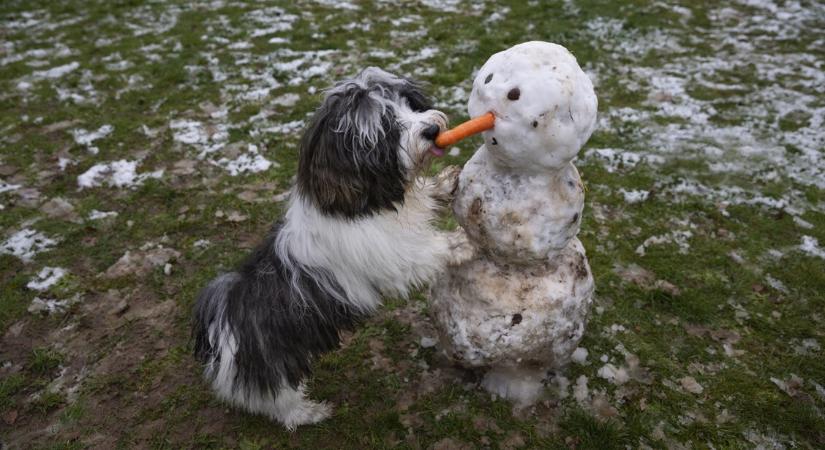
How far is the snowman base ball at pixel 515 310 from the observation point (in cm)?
270

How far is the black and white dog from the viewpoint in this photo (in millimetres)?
2541

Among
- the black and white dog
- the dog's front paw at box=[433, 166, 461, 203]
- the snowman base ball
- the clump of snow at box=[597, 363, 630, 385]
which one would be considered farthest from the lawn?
the dog's front paw at box=[433, 166, 461, 203]

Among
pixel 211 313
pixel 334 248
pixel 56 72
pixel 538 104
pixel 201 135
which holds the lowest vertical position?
pixel 201 135

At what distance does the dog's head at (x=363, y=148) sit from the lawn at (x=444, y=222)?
4.62ft

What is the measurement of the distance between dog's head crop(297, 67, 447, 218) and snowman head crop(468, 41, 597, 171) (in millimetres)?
381

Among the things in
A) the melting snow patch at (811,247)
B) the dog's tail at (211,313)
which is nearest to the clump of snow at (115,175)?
the dog's tail at (211,313)

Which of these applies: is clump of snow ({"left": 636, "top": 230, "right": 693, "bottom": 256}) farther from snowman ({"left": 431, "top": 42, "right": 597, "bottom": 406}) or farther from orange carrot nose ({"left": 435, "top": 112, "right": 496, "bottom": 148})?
orange carrot nose ({"left": 435, "top": 112, "right": 496, "bottom": 148})

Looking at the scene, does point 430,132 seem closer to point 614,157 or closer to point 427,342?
point 427,342

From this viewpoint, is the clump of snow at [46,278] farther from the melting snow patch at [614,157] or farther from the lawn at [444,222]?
the melting snow patch at [614,157]

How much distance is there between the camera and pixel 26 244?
4.51 m

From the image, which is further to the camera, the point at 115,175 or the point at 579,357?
the point at 115,175

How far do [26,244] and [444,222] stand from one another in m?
3.61

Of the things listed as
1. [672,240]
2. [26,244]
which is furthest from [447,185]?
[26,244]

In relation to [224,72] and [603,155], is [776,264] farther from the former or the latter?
[224,72]
